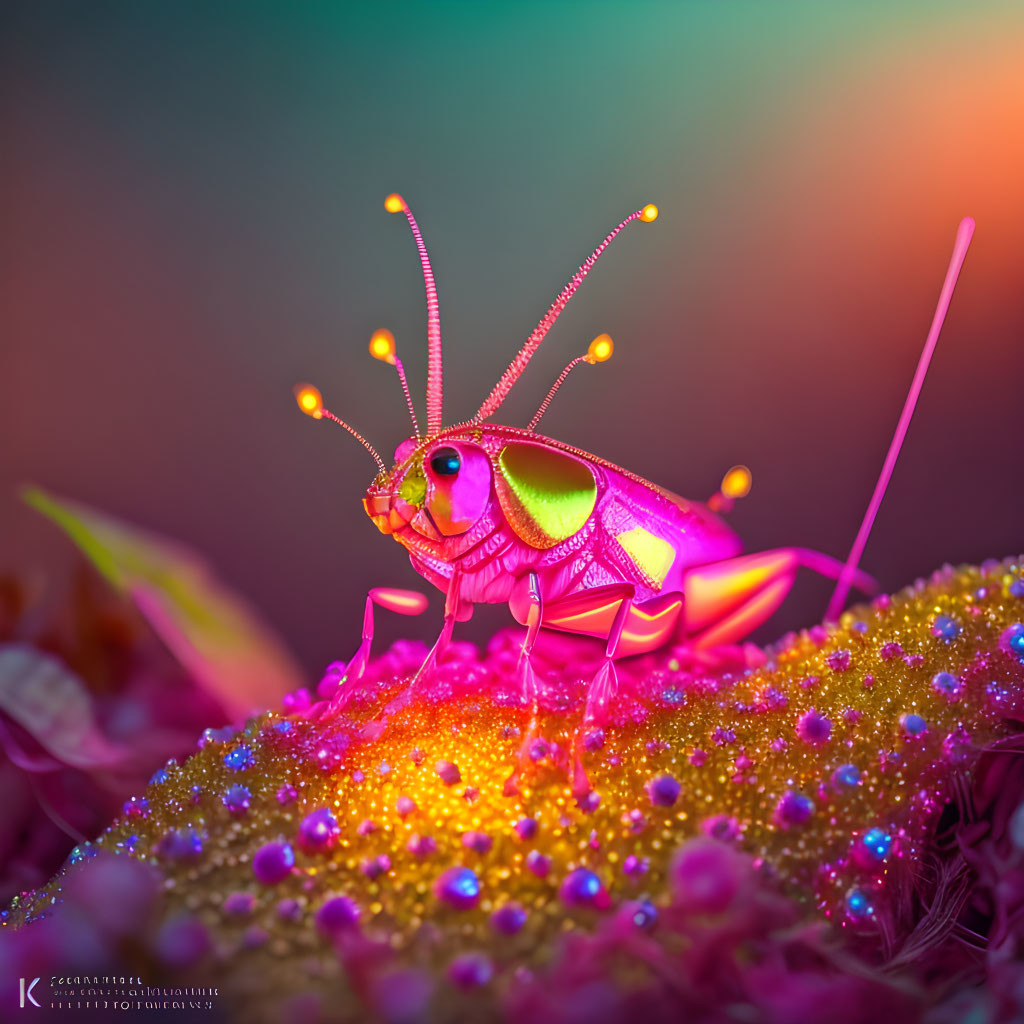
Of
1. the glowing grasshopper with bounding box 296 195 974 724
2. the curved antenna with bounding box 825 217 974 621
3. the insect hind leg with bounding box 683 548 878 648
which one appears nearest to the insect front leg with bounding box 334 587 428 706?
the glowing grasshopper with bounding box 296 195 974 724

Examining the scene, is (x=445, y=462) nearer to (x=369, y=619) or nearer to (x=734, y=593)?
(x=369, y=619)

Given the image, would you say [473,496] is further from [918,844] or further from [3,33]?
[3,33]

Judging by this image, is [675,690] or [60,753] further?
[60,753]

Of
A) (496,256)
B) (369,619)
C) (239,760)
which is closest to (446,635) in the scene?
(369,619)

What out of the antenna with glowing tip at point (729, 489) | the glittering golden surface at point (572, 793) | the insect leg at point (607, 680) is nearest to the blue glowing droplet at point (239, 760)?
the glittering golden surface at point (572, 793)

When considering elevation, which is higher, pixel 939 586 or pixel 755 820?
pixel 939 586

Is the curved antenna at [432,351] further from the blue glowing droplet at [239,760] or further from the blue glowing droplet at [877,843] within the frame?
the blue glowing droplet at [877,843]

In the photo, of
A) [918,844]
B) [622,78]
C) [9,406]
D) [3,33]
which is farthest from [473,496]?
[3,33]
